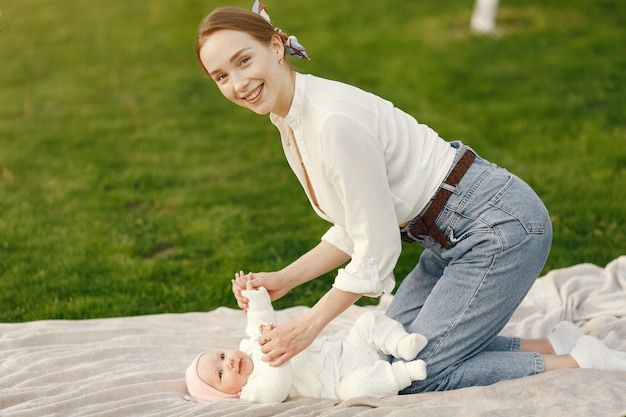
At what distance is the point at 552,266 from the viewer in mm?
4820

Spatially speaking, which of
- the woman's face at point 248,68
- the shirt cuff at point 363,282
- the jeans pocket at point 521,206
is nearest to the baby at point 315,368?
the shirt cuff at point 363,282

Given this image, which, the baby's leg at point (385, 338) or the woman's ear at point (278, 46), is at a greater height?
the woman's ear at point (278, 46)

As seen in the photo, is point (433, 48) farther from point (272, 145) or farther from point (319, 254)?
point (319, 254)

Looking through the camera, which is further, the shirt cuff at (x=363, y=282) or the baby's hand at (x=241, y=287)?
the baby's hand at (x=241, y=287)

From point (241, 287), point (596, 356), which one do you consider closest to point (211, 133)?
point (241, 287)

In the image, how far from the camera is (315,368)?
3.27m

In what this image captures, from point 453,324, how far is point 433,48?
19.3ft

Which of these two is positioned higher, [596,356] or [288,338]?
[288,338]

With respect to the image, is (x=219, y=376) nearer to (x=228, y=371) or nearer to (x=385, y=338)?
(x=228, y=371)

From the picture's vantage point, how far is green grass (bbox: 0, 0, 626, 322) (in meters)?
4.98

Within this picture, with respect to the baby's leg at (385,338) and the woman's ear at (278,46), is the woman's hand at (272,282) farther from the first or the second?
the woman's ear at (278,46)

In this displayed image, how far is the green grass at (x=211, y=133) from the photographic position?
16.3ft

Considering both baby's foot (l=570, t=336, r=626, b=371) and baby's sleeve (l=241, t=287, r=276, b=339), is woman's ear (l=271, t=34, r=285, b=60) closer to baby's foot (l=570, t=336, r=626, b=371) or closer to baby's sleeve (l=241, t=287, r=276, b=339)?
baby's sleeve (l=241, t=287, r=276, b=339)

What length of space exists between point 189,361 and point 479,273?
1.47 m
